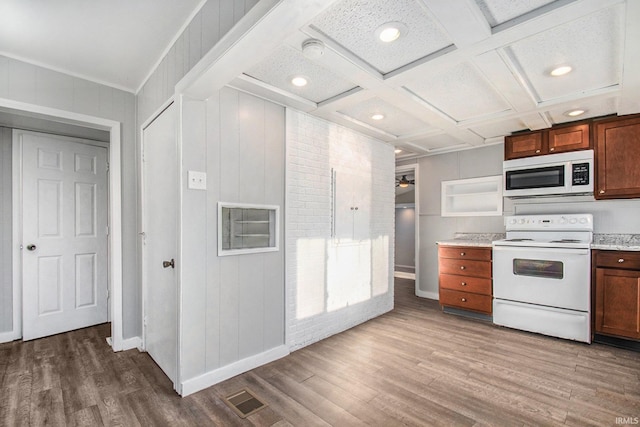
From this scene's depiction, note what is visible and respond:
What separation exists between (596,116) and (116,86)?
199 inches

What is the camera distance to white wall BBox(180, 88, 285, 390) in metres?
2.27

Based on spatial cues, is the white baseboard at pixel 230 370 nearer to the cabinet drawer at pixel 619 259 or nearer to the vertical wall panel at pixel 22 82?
the vertical wall panel at pixel 22 82

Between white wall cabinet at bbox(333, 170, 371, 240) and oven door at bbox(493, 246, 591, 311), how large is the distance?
1.66 metres

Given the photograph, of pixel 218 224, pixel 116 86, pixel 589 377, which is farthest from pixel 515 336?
pixel 116 86

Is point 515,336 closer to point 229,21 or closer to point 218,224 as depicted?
point 218,224

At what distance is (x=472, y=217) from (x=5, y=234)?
581 centimetres

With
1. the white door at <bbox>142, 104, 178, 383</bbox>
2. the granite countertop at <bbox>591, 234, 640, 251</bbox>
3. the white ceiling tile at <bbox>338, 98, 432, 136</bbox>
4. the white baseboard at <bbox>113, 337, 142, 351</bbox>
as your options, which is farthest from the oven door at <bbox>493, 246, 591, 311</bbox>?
the white baseboard at <bbox>113, 337, 142, 351</bbox>

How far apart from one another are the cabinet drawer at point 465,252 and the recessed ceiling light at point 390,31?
3007 millimetres

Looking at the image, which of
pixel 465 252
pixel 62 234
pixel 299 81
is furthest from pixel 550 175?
pixel 62 234

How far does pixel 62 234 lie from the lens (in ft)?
11.5

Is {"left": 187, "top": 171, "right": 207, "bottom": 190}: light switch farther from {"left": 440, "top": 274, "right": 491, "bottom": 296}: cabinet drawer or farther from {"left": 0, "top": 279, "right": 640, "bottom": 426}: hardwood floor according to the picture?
{"left": 440, "top": 274, "right": 491, "bottom": 296}: cabinet drawer

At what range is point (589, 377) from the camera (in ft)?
8.11

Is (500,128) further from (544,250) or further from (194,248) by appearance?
(194,248)

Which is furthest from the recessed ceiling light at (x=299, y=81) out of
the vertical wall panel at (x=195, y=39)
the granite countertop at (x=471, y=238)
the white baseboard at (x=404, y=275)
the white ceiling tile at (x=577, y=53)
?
the white baseboard at (x=404, y=275)
